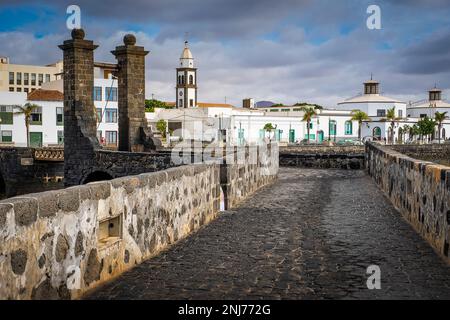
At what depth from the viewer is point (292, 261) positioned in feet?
21.5

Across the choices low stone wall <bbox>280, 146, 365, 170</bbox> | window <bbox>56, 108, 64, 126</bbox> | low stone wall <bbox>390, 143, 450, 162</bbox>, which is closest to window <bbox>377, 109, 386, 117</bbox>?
low stone wall <bbox>390, 143, 450, 162</bbox>

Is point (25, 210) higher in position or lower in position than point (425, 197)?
higher

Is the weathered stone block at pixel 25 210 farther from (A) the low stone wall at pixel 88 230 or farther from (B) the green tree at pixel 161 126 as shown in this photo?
(B) the green tree at pixel 161 126

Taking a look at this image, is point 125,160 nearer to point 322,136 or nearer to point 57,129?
point 57,129

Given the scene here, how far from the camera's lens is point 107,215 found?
18.2 ft

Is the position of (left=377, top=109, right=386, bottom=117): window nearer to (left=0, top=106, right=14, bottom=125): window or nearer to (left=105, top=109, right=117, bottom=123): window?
(left=105, top=109, right=117, bottom=123): window

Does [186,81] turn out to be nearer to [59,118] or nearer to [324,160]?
[59,118]

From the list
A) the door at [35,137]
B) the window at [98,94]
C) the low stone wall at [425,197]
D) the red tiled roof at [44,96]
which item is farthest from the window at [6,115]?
the low stone wall at [425,197]

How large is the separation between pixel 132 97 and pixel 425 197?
19849mm

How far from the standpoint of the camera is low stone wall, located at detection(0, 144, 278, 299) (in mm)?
4000

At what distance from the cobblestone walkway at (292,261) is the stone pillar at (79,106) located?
1607 centimetres

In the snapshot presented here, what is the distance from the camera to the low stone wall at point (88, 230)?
13.1ft

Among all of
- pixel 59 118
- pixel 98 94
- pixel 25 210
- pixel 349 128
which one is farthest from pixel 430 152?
pixel 25 210
